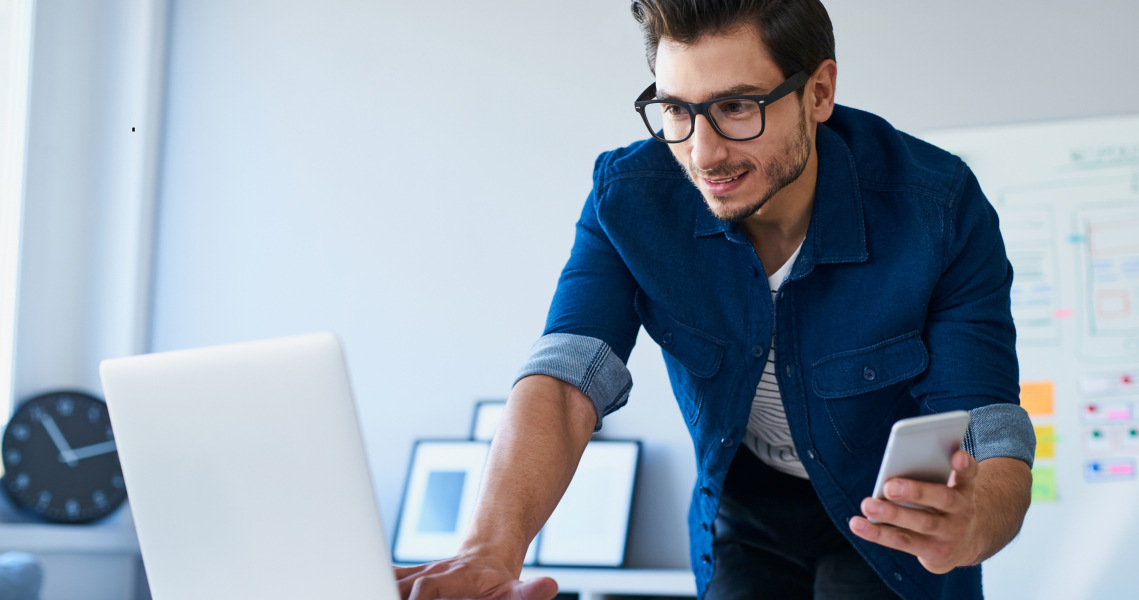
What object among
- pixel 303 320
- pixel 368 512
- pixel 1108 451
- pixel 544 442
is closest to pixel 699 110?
pixel 544 442

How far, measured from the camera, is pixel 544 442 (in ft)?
→ 3.99

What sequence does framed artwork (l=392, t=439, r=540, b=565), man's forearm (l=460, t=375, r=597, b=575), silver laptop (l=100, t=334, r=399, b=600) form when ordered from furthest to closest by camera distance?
framed artwork (l=392, t=439, r=540, b=565) → man's forearm (l=460, t=375, r=597, b=575) → silver laptop (l=100, t=334, r=399, b=600)

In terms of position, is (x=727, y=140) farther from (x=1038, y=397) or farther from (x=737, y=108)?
(x=1038, y=397)

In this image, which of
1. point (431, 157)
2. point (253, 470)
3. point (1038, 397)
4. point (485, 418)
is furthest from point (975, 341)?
point (431, 157)

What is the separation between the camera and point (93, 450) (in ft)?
9.39

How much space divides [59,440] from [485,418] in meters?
1.28

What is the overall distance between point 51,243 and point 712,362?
2.55 m

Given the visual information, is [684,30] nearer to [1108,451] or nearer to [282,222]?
[1108,451]

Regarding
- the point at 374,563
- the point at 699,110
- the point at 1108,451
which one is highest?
the point at 699,110

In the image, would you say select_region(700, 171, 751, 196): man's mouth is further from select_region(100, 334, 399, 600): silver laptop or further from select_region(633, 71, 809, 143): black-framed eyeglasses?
select_region(100, 334, 399, 600): silver laptop

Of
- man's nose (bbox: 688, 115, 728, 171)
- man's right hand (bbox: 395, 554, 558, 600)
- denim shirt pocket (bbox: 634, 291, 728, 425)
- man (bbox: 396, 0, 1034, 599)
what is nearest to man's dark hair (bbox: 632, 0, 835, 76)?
man (bbox: 396, 0, 1034, 599)

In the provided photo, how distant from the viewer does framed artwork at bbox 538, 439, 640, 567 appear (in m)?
2.70

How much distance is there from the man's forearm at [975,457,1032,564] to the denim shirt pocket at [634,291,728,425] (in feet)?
1.28

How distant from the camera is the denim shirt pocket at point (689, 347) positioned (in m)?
1.41
